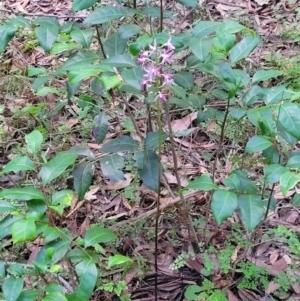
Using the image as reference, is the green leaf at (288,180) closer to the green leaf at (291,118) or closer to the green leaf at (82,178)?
the green leaf at (291,118)

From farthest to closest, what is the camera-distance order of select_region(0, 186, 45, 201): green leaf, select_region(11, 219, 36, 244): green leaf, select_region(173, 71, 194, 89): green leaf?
select_region(173, 71, 194, 89): green leaf
select_region(0, 186, 45, 201): green leaf
select_region(11, 219, 36, 244): green leaf

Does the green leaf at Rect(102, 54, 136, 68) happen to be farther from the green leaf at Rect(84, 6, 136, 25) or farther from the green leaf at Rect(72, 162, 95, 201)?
the green leaf at Rect(72, 162, 95, 201)

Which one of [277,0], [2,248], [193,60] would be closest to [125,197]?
[2,248]

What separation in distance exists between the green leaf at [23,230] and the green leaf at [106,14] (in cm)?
66

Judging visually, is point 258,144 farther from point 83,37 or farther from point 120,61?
point 83,37

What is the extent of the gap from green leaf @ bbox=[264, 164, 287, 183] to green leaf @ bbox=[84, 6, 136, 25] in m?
0.66

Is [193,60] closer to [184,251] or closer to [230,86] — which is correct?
[230,86]

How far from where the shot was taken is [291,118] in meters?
1.28

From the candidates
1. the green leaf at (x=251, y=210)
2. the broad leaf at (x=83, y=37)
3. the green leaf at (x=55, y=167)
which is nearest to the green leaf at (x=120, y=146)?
the green leaf at (x=55, y=167)

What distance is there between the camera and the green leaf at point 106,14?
1511mm

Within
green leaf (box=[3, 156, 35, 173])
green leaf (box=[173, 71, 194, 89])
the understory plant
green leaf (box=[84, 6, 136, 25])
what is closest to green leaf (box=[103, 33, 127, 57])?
the understory plant

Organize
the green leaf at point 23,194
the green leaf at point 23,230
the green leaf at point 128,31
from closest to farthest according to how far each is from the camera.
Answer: the green leaf at point 23,230, the green leaf at point 23,194, the green leaf at point 128,31

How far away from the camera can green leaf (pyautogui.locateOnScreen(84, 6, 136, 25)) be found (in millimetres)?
1511

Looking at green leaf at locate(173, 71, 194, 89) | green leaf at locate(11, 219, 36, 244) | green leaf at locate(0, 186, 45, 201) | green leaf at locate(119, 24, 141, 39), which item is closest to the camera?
green leaf at locate(11, 219, 36, 244)
